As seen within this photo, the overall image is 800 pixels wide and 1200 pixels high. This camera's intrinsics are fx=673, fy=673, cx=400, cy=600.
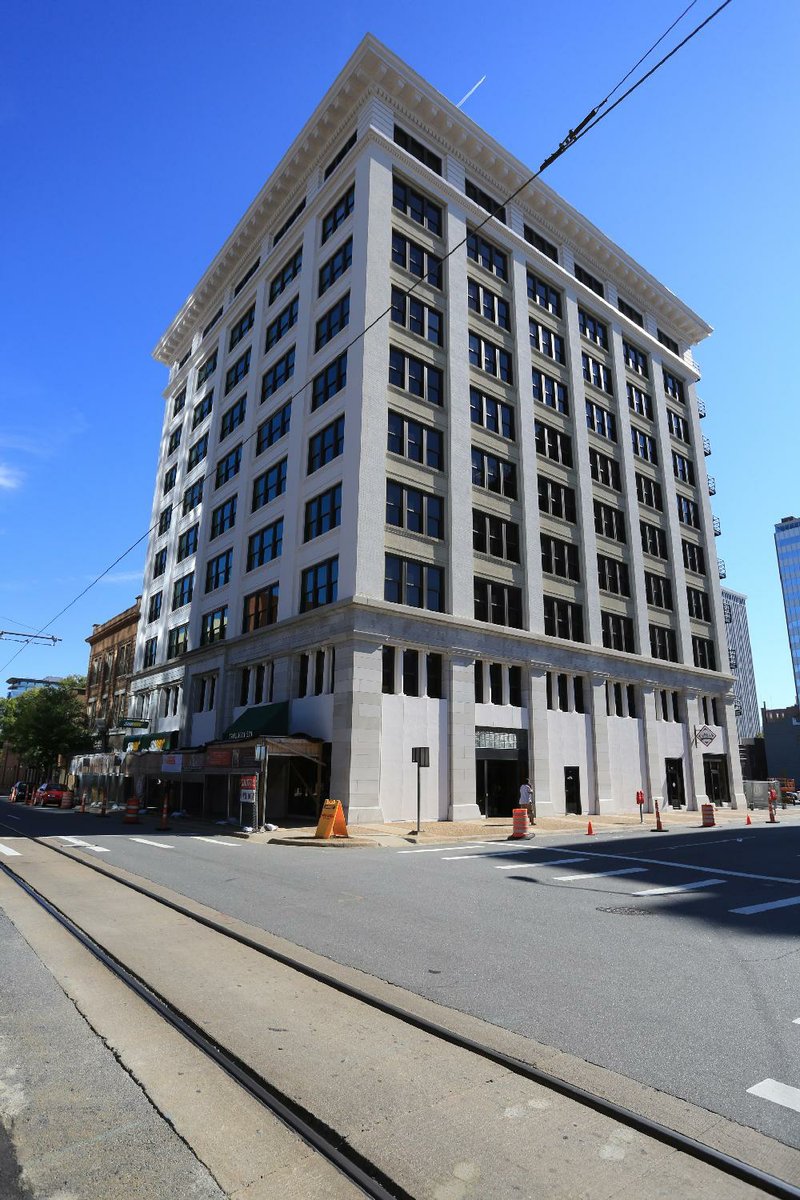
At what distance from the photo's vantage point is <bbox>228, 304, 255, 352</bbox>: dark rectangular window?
4278cm

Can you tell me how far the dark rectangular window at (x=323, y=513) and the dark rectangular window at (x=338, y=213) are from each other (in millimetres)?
14414

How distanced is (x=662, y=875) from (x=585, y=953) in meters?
6.98

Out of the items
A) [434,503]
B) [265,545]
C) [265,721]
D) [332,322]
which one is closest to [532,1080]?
[265,721]

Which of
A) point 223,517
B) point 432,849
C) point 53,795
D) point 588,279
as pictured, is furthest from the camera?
point 53,795

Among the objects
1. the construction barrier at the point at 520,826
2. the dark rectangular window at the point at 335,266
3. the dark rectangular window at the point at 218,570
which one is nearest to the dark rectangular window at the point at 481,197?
the dark rectangular window at the point at 335,266

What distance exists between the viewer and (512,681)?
31.4m

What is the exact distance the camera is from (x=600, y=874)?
13.3 m

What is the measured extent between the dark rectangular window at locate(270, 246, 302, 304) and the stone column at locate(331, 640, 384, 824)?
2373cm

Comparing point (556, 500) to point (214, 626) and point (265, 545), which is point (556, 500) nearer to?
point (265, 545)

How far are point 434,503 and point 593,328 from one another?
71.8ft

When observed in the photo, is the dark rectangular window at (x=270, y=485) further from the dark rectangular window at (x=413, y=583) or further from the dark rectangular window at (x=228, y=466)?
the dark rectangular window at (x=413, y=583)

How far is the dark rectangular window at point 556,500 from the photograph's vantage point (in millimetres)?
35812

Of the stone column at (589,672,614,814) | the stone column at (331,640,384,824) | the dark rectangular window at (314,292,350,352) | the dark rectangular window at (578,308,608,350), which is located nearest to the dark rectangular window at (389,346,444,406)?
the dark rectangular window at (314,292,350,352)

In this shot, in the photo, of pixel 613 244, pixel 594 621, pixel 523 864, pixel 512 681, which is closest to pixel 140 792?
pixel 512 681
